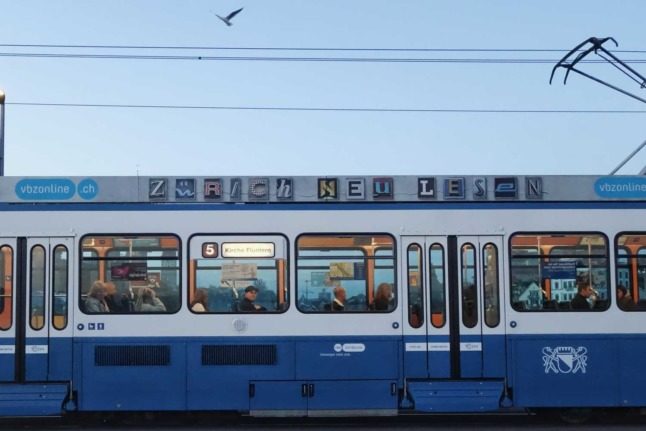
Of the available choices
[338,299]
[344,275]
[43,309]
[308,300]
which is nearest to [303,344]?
[308,300]

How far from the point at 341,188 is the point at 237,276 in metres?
2.00

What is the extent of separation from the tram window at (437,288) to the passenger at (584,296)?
189cm

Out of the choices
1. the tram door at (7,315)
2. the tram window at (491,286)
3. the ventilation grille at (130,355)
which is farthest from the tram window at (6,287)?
the tram window at (491,286)

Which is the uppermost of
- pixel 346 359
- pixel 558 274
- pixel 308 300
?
pixel 558 274

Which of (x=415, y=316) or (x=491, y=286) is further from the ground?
(x=491, y=286)

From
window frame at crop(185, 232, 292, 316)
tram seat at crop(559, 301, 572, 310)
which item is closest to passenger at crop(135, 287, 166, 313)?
window frame at crop(185, 232, 292, 316)

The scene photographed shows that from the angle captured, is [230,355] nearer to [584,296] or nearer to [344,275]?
[344,275]

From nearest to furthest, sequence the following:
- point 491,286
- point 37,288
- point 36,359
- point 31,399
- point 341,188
Answer: point 31,399, point 36,359, point 37,288, point 491,286, point 341,188

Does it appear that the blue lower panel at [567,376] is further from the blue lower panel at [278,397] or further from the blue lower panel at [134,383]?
the blue lower panel at [134,383]

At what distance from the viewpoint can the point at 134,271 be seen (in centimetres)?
1346

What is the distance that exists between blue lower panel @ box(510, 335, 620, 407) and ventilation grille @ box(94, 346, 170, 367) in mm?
5084

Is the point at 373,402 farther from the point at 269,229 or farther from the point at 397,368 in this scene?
the point at 269,229

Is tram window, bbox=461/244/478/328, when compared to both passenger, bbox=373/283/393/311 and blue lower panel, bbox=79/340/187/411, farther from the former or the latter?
blue lower panel, bbox=79/340/187/411

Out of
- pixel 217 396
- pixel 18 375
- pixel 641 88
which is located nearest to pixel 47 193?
pixel 18 375
